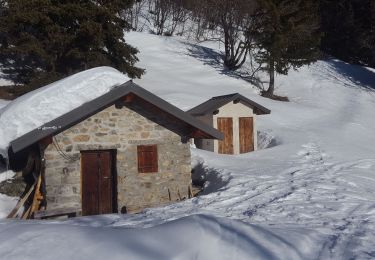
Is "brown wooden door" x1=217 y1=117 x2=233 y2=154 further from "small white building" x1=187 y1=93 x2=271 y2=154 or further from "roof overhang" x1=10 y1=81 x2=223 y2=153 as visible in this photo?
"roof overhang" x1=10 y1=81 x2=223 y2=153

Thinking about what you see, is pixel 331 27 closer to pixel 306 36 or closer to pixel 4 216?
pixel 306 36

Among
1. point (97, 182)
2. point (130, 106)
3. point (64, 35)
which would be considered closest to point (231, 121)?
point (130, 106)

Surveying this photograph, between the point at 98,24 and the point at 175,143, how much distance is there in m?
11.5

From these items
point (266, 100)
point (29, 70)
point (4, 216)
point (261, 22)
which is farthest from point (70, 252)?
point (261, 22)

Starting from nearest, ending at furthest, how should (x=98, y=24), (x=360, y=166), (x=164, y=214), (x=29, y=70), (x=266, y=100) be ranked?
(x=164, y=214) < (x=360, y=166) < (x=98, y=24) < (x=29, y=70) < (x=266, y=100)

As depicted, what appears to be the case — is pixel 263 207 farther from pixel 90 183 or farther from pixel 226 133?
pixel 226 133

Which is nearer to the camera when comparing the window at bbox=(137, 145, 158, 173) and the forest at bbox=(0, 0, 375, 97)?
the window at bbox=(137, 145, 158, 173)

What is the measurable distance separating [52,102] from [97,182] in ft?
8.57

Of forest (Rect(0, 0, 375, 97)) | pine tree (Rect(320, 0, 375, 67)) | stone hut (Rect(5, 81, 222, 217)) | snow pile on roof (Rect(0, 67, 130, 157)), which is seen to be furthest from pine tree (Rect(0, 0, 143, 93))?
pine tree (Rect(320, 0, 375, 67))

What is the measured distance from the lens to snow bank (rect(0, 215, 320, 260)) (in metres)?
5.31

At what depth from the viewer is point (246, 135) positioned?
68.3 feet

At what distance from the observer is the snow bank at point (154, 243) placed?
209 inches

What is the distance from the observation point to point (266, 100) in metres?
31.2

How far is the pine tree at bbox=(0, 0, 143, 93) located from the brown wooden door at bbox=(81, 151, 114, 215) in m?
10.8
